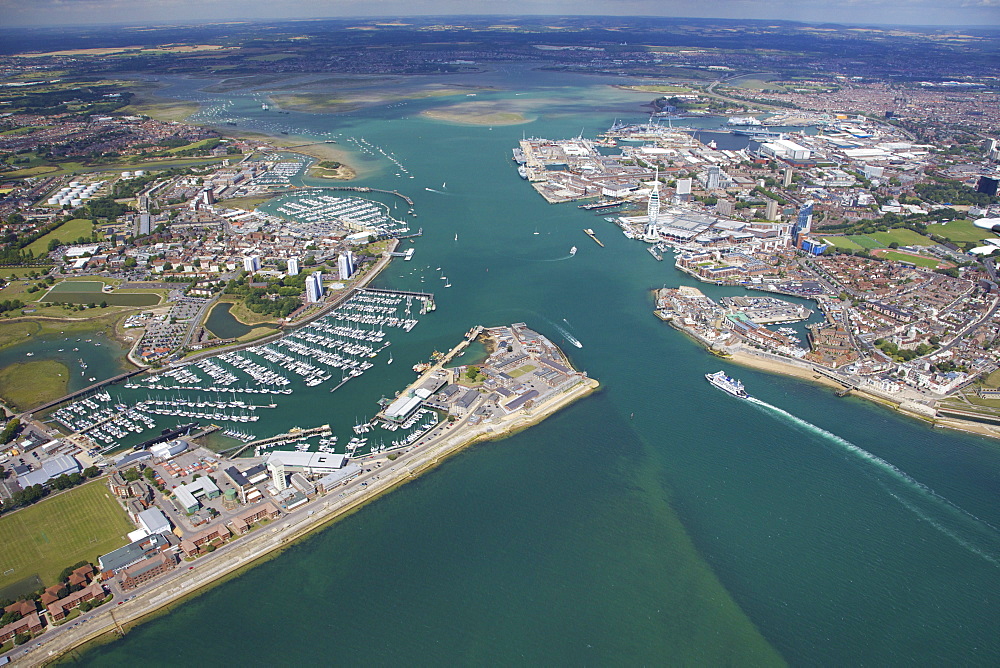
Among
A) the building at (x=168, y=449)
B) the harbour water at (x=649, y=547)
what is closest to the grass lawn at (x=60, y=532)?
the building at (x=168, y=449)

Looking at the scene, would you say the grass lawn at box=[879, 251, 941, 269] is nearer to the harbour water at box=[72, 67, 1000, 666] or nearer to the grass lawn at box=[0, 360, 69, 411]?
the harbour water at box=[72, 67, 1000, 666]

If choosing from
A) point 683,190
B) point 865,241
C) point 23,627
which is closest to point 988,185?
point 865,241

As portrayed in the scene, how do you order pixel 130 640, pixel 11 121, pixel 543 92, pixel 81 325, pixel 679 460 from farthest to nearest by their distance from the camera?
1. pixel 543 92
2. pixel 11 121
3. pixel 81 325
4. pixel 679 460
5. pixel 130 640

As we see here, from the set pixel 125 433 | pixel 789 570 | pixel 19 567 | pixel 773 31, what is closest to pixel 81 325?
pixel 125 433

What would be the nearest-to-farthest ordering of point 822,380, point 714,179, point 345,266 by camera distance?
point 822,380 < point 345,266 < point 714,179

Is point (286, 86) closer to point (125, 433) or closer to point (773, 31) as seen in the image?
point (125, 433)

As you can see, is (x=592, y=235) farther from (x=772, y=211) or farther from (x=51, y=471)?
(x=51, y=471)
